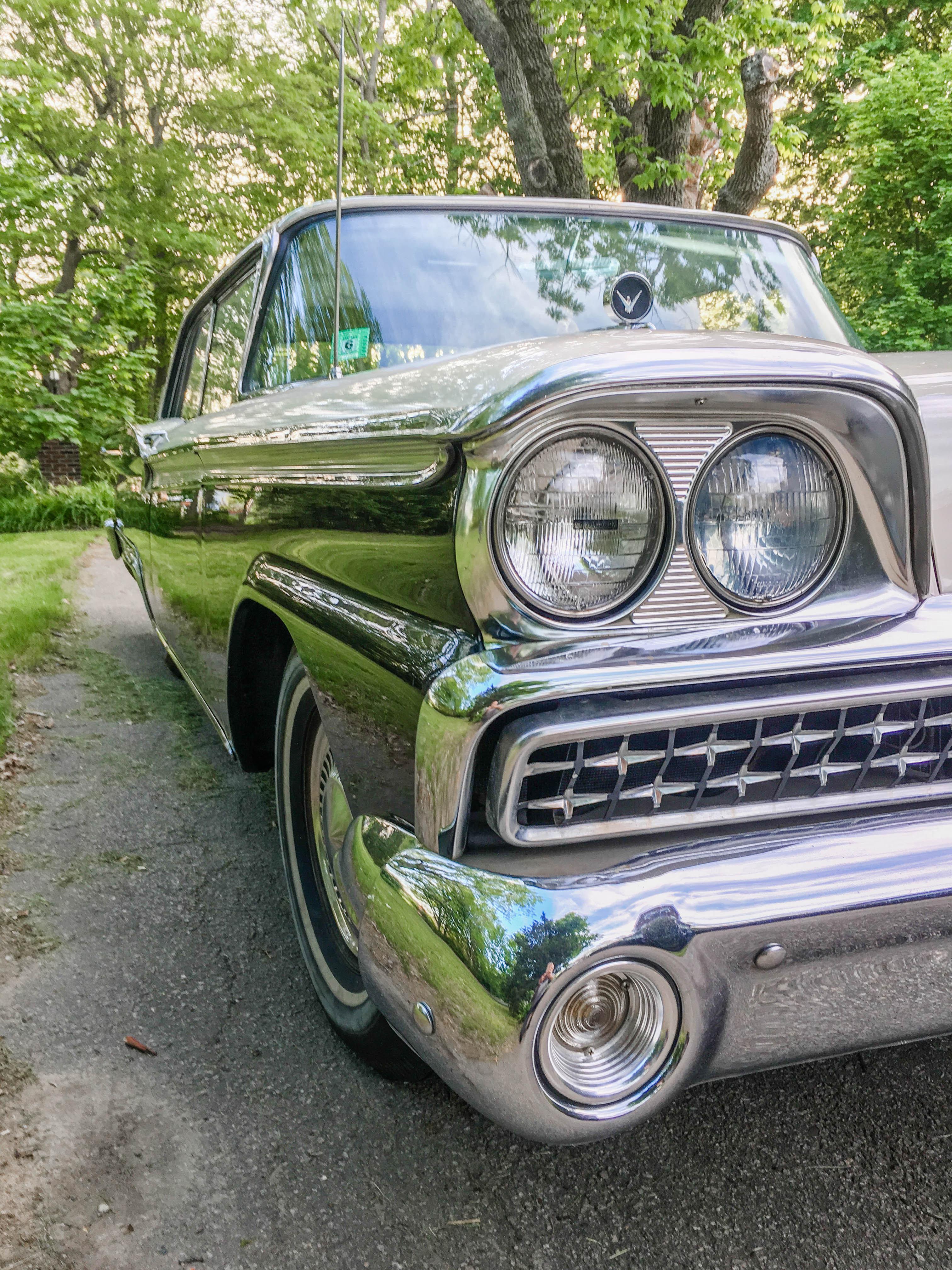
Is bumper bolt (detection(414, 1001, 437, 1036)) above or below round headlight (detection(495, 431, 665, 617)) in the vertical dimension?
below

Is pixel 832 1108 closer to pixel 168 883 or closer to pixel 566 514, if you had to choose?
pixel 566 514

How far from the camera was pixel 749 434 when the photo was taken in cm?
136

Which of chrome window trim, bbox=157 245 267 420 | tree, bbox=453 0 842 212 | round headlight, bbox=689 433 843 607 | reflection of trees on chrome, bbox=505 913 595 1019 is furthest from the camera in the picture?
tree, bbox=453 0 842 212

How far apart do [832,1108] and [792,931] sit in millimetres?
845

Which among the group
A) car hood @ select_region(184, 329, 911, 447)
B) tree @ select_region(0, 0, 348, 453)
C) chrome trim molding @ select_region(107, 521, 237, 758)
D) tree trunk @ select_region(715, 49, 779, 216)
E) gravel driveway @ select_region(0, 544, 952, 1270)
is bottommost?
gravel driveway @ select_region(0, 544, 952, 1270)

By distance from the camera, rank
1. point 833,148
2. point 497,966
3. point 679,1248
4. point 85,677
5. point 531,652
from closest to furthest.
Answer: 1. point 497,966
2. point 531,652
3. point 679,1248
4. point 85,677
5. point 833,148

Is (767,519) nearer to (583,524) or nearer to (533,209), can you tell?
(583,524)

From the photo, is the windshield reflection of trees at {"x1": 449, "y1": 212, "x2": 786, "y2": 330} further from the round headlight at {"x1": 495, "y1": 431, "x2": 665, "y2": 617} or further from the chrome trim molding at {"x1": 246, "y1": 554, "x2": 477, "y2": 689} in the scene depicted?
the round headlight at {"x1": 495, "y1": 431, "x2": 665, "y2": 617}

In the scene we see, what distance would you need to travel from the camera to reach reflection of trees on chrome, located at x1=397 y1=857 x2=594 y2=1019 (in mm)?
1173

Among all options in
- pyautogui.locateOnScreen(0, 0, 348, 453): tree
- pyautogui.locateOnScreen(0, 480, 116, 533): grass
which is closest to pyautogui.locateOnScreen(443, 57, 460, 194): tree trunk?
pyautogui.locateOnScreen(0, 0, 348, 453): tree

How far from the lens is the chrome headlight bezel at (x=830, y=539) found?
1.35 metres

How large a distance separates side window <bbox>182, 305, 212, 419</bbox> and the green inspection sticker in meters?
1.15

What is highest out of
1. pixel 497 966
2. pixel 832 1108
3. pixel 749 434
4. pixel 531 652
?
pixel 749 434

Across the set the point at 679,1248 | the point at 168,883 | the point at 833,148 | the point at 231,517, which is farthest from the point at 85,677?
the point at 833,148
